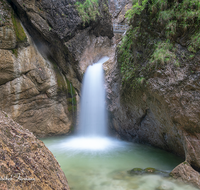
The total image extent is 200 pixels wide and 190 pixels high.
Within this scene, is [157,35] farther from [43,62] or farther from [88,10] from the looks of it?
[43,62]

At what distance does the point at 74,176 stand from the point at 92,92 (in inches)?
248

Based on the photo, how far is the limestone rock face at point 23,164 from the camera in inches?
66.5

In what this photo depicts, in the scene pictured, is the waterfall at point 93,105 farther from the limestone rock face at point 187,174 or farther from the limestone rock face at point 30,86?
the limestone rock face at point 187,174

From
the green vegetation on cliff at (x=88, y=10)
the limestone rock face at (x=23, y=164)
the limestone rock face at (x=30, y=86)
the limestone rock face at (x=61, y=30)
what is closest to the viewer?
the limestone rock face at (x=23, y=164)

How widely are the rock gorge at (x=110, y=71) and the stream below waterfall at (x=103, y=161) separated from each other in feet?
1.95

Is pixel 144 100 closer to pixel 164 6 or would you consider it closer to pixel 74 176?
pixel 164 6

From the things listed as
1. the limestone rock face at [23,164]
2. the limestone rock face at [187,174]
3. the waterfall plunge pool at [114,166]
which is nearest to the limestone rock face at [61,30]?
the waterfall plunge pool at [114,166]

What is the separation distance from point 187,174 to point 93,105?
274 inches

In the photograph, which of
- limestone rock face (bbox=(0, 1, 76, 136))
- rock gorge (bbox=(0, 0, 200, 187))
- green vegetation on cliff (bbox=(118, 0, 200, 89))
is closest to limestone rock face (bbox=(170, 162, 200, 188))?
rock gorge (bbox=(0, 0, 200, 187))

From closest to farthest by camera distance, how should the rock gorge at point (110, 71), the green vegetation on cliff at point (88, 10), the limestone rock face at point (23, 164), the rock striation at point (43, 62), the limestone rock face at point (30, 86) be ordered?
the limestone rock face at point (23, 164), the rock gorge at point (110, 71), the limestone rock face at point (30, 86), the rock striation at point (43, 62), the green vegetation on cliff at point (88, 10)

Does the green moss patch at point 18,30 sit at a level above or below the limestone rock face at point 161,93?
above

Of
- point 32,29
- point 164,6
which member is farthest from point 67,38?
point 164,6

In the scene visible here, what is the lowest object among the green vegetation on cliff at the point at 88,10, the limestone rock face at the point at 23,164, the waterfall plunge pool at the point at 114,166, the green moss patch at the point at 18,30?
the waterfall plunge pool at the point at 114,166

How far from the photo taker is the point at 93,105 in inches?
392
